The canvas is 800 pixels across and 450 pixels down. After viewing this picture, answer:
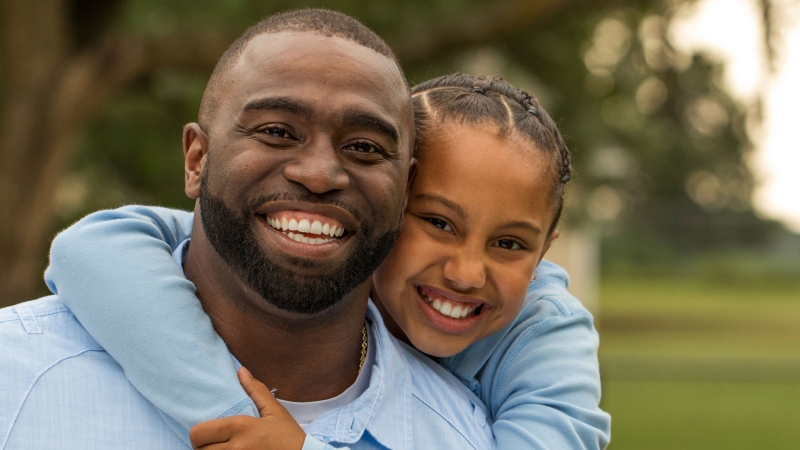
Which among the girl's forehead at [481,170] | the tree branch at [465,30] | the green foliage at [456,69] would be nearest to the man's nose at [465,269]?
the girl's forehead at [481,170]

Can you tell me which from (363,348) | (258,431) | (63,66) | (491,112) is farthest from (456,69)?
(258,431)

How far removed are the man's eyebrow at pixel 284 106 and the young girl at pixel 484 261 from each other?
44cm

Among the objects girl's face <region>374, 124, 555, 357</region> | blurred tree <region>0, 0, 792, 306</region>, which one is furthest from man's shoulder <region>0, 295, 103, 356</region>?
blurred tree <region>0, 0, 792, 306</region>

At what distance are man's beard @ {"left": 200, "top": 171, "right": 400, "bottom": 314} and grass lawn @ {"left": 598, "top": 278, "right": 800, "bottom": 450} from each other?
5.93m

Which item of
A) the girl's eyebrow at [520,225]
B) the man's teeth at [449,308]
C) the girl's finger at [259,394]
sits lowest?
the girl's finger at [259,394]

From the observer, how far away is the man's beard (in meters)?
2.26

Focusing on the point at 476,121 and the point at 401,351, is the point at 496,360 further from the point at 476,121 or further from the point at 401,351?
the point at 476,121

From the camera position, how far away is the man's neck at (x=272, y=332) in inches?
93.2

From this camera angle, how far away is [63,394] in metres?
2.10

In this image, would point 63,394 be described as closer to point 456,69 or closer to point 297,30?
point 297,30

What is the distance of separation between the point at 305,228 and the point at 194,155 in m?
0.41

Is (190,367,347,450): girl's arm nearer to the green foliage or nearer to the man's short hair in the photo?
the man's short hair

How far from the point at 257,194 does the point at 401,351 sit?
0.68 m

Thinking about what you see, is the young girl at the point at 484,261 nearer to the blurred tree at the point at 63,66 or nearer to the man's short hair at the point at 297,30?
the man's short hair at the point at 297,30
